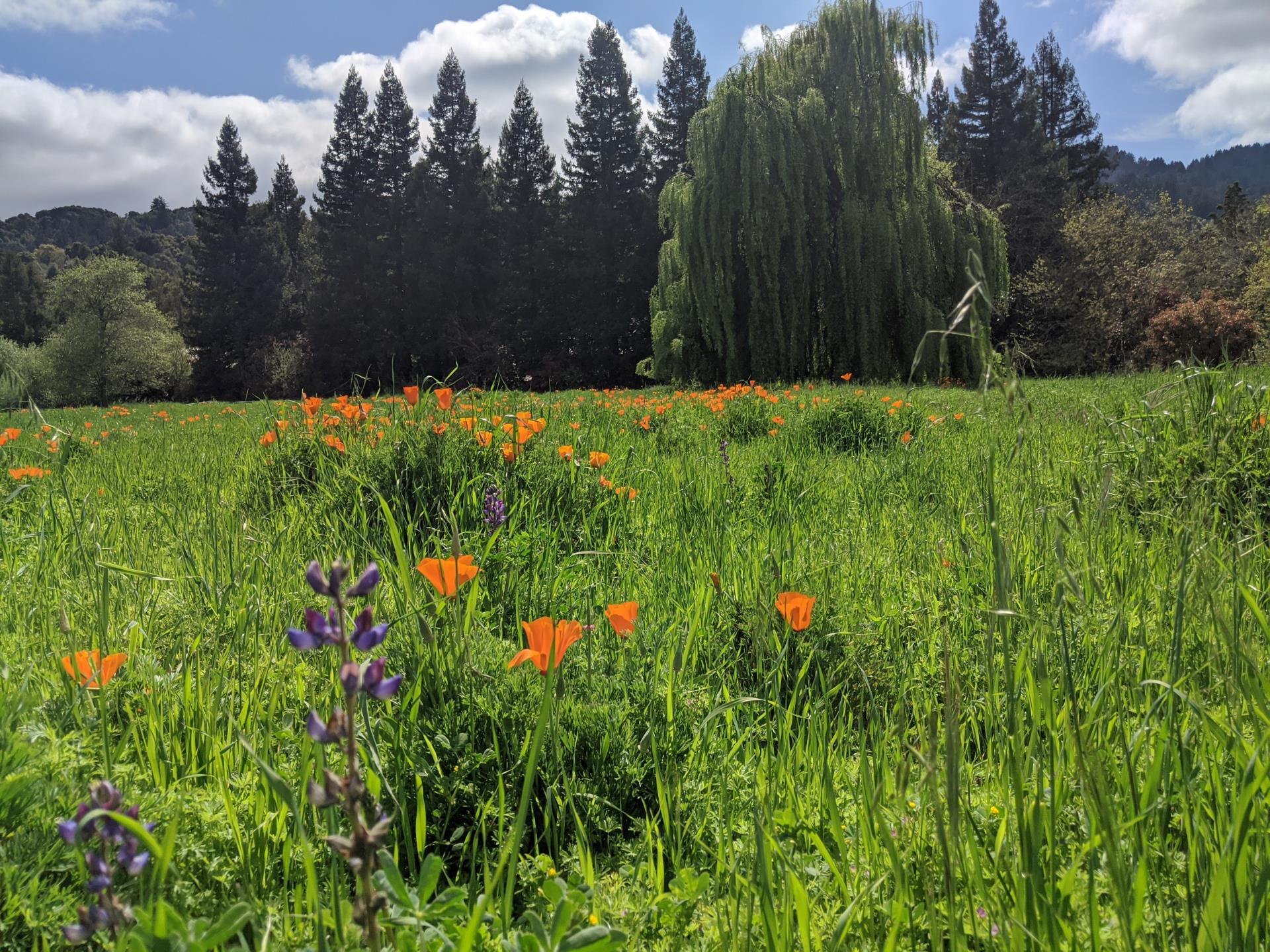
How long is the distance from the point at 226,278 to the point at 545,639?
4347cm

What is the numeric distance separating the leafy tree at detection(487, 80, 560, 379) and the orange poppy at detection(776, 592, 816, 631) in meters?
27.4

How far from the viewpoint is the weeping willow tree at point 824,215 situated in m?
13.1

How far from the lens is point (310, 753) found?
3.52 ft

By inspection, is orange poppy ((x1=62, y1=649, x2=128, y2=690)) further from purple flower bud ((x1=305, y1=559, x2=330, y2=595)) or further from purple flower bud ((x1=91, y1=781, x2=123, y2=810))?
purple flower bud ((x1=305, y1=559, x2=330, y2=595))

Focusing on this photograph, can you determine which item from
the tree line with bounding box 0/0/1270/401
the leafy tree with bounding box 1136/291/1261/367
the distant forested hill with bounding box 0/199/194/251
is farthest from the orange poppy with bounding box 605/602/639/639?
the distant forested hill with bounding box 0/199/194/251

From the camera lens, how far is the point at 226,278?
1480 inches

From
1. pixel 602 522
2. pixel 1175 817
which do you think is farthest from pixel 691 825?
pixel 602 522

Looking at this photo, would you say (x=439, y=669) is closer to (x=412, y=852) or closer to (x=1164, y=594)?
(x=412, y=852)

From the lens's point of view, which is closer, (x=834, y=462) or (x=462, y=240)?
(x=834, y=462)

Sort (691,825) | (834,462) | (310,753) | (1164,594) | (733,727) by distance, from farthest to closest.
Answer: (834,462) → (733,727) → (1164,594) → (691,825) → (310,753)

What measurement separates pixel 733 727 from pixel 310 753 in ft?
2.75

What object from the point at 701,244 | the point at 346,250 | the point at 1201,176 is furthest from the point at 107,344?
the point at 1201,176

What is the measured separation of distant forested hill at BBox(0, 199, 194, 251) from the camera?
10650cm

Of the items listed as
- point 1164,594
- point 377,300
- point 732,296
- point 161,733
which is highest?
point 377,300
